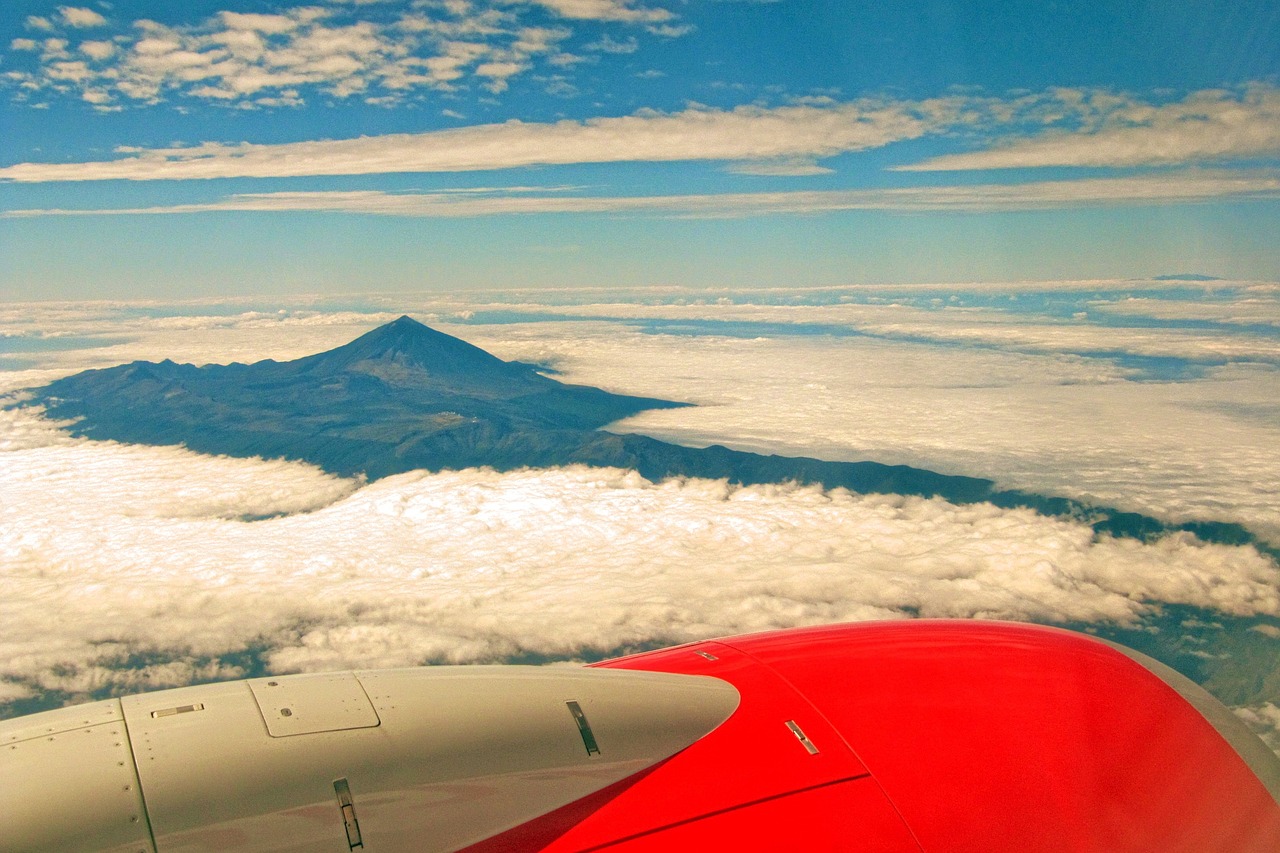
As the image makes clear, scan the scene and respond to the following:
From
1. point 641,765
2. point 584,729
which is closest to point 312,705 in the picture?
point 584,729

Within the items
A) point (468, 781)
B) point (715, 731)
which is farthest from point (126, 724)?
point (715, 731)

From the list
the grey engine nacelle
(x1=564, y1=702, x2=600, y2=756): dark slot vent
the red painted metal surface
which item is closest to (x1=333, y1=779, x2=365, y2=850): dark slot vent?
the grey engine nacelle

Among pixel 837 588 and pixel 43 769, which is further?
pixel 837 588

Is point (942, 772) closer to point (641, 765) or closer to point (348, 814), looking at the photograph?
point (641, 765)

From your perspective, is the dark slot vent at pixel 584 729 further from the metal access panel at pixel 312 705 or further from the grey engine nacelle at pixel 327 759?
the metal access panel at pixel 312 705

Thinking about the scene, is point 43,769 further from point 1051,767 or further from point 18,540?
point 18,540

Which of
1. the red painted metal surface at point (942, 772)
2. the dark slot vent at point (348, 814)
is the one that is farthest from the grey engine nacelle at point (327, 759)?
the red painted metal surface at point (942, 772)
